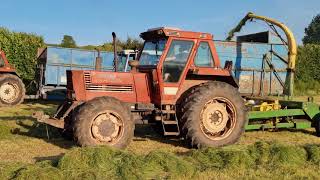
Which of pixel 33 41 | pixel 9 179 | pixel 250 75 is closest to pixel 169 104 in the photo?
pixel 9 179

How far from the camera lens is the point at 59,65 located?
18.8 m

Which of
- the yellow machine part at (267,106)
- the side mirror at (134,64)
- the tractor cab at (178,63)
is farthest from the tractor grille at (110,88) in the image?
the yellow machine part at (267,106)

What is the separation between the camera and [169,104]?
9312 millimetres

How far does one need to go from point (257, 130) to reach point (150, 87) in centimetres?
330

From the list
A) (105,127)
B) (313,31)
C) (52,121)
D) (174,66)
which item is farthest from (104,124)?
(313,31)

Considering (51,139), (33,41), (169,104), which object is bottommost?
(51,139)

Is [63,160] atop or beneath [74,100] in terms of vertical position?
beneath

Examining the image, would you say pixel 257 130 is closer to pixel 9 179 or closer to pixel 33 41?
pixel 9 179

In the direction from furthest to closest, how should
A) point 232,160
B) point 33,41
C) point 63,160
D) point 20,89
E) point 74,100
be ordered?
1. point 33,41
2. point 20,89
3. point 74,100
4. point 232,160
5. point 63,160

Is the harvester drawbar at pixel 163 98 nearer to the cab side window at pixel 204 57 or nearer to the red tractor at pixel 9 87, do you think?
the cab side window at pixel 204 57

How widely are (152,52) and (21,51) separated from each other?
14.0 m

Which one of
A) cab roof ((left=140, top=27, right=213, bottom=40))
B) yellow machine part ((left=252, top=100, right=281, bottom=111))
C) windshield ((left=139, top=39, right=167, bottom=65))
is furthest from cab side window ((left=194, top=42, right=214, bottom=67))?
yellow machine part ((left=252, top=100, right=281, bottom=111))

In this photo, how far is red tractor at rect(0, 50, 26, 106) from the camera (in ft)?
57.3

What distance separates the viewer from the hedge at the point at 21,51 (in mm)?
21938
